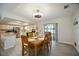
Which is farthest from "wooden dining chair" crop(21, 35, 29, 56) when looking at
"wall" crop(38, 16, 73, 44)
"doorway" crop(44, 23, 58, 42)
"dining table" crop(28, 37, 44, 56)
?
"doorway" crop(44, 23, 58, 42)

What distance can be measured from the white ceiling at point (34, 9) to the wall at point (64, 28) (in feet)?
0.31

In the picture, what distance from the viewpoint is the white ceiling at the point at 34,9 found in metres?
1.94

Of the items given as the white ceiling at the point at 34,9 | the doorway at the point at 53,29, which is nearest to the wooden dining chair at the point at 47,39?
the doorway at the point at 53,29

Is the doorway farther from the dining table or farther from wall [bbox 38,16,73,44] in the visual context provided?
the dining table

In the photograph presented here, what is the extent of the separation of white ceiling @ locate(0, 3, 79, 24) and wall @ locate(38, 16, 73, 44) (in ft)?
0.31

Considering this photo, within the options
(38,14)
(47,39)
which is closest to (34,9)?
(38,14)

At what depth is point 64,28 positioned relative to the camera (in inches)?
80.8

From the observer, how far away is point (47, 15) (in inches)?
80.5

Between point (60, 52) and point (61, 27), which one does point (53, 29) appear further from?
point (60, 52)

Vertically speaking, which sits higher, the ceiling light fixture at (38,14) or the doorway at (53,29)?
the ceiling light fixture at (38,14)

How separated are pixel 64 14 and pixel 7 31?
1.27 meters

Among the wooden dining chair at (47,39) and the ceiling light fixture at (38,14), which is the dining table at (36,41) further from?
the ceiling light fixture at (38,14)

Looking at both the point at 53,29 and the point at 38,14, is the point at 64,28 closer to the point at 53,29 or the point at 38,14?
the point at 53,29

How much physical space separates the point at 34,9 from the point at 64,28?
762 millimetres
